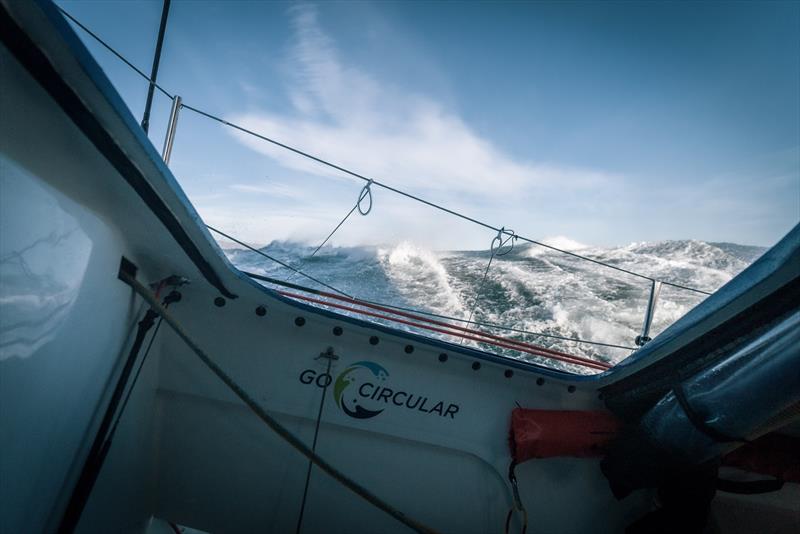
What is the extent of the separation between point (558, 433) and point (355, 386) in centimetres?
102

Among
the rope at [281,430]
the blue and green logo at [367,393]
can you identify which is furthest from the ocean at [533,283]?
the rope at [281,430]

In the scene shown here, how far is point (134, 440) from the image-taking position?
1594 mm

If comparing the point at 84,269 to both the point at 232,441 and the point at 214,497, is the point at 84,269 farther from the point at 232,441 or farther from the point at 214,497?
the point at 214,497

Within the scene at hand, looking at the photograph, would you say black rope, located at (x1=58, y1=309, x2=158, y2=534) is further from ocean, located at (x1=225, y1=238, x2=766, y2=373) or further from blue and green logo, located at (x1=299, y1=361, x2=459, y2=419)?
ocean, located at (x1=225, y1=238, x2=766, y2=373)

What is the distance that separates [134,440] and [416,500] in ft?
4.29

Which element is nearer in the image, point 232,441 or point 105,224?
point 105,224

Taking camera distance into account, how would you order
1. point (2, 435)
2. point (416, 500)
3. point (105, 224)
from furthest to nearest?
point (416, 500), point (105, 224), point (2, 435)

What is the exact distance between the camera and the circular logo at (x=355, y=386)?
6.25 feet

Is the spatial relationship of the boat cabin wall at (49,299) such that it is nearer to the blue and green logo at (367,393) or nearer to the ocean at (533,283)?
the blue and green logo at (367,393)

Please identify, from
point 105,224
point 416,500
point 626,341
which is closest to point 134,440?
point 105,224

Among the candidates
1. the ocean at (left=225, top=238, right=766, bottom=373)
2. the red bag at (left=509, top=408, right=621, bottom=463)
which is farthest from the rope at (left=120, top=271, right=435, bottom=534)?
the ocean at (left=225, top=238, right=766, bottom=373)

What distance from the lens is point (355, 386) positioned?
6.30ft

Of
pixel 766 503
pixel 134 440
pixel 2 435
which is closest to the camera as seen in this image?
pixel 2 435

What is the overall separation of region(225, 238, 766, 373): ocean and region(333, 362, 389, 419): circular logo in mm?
1885
